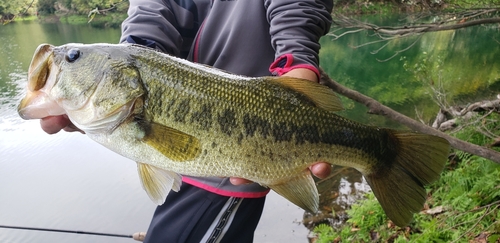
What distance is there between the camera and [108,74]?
5.82 ft

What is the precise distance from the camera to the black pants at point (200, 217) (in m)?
2.42

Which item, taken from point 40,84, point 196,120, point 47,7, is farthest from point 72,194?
point 47,7

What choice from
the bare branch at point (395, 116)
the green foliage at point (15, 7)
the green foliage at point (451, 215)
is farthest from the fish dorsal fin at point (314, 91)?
the green foliage at point (451, 215)

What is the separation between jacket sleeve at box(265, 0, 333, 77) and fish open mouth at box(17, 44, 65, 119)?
116 cm

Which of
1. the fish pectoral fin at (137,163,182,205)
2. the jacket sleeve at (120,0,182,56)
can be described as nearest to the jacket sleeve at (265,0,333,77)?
the jacket sleeve at (120,0,182,56)

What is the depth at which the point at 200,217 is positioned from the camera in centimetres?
243

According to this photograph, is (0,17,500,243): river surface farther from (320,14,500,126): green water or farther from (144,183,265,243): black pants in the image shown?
(144,183,265,243): black pants

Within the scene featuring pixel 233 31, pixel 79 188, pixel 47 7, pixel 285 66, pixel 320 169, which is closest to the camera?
pixel 320 169

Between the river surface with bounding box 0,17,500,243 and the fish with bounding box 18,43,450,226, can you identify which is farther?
the river surface with bounding box 0,17,500,243

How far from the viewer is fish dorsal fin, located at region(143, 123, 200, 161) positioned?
1.73 m

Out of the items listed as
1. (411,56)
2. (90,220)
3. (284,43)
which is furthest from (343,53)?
(284,43)

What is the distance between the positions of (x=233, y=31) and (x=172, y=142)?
100 centimetres

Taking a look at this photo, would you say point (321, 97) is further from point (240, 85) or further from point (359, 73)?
point (359, 73)

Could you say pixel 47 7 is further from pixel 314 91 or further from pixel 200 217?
pixel 314 91
